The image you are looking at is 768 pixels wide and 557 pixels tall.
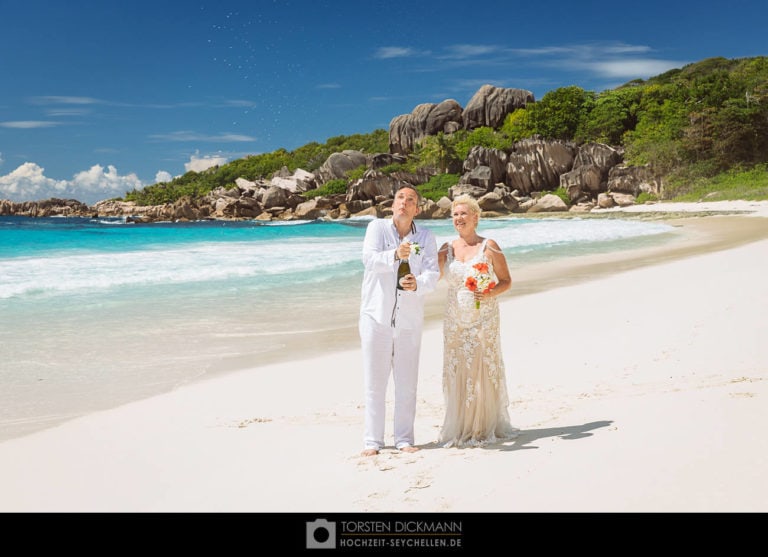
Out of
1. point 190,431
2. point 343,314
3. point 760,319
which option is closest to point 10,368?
point 190,431

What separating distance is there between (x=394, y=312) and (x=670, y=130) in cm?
5978

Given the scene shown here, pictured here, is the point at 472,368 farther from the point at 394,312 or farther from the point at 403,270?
the point at 403,270

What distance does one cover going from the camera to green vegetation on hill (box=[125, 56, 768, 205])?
173ft

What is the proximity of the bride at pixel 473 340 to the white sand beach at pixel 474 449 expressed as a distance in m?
0.22

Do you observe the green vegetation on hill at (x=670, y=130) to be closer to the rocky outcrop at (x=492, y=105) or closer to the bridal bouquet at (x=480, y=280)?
the rocky outcrop at (x=492, y=105)

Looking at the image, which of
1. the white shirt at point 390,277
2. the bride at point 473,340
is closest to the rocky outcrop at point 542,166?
the bride at point 473,340

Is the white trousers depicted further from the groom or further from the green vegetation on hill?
the green vegetation on hill

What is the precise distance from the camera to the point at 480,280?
14.3 ft

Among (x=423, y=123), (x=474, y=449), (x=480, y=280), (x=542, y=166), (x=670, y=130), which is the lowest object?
(x=474, y=449)

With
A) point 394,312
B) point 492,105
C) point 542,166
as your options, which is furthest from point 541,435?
point 492,105

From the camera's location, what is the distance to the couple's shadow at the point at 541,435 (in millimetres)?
4094

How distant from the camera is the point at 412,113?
3231 inches
